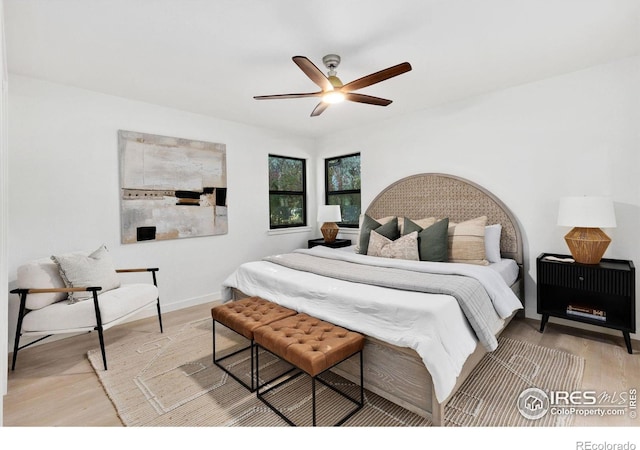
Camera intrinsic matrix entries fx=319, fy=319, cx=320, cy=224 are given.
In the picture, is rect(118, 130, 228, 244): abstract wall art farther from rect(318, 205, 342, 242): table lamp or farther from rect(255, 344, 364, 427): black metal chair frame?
rect(255, 344, 364, 427): black metal chair frame

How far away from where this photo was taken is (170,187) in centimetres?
378

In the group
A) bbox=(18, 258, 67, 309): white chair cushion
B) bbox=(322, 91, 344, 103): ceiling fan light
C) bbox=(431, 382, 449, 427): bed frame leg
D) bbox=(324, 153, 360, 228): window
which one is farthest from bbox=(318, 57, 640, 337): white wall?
bbox=(18, 258, 67, 309): white chair cushion

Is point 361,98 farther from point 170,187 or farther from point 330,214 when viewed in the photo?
point 170,187

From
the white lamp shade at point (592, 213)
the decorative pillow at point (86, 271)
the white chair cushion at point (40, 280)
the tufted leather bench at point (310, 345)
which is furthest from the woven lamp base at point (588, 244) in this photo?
the white chair cushion at point (40, 280)

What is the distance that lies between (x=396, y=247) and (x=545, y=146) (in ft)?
5.88

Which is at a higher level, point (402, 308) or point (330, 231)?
point (330, 231)

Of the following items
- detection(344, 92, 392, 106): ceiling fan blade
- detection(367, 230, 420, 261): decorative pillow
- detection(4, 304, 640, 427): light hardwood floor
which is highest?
detection(344, 92, 392, 106): ceiling fan blade

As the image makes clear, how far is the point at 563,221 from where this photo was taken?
9.11 feet

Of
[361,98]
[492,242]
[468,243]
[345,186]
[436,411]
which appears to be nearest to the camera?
[436,411]

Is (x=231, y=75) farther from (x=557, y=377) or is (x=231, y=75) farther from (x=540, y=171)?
(x=557, y=377)

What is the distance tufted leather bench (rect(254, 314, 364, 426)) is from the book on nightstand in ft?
7.21

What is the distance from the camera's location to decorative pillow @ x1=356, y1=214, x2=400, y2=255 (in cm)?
372

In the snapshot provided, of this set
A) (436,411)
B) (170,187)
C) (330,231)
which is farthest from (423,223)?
(170,187)

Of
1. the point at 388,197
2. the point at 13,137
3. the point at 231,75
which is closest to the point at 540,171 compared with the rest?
the point at 388,197
